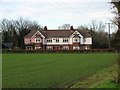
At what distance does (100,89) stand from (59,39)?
10585 centimetres

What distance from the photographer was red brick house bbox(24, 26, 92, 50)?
119250 millimetres

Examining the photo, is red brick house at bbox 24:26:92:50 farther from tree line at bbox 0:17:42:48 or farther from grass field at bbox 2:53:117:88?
grass field at bbox 2:53:117:88

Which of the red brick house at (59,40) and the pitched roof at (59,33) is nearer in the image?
the red brick house at (59,40)

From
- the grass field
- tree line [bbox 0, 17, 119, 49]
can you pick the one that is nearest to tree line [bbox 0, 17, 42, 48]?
tree line [bbox 0, 17, 119, 49]

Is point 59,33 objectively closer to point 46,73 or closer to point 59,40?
point 59,40

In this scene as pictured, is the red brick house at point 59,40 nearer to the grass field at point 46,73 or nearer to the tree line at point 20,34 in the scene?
the tree line at point 20,34

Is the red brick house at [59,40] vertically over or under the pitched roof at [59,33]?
under

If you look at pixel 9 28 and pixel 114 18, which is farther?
pixel 9 28

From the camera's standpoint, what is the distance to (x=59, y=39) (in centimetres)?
12062

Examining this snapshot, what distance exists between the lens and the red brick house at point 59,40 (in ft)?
391

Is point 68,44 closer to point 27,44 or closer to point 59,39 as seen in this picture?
point 59,39

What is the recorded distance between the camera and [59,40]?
396ft

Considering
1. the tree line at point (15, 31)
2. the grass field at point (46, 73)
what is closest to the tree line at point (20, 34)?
the tree line at point (15, 31)

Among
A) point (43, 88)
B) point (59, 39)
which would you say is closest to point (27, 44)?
point (59, 39)
